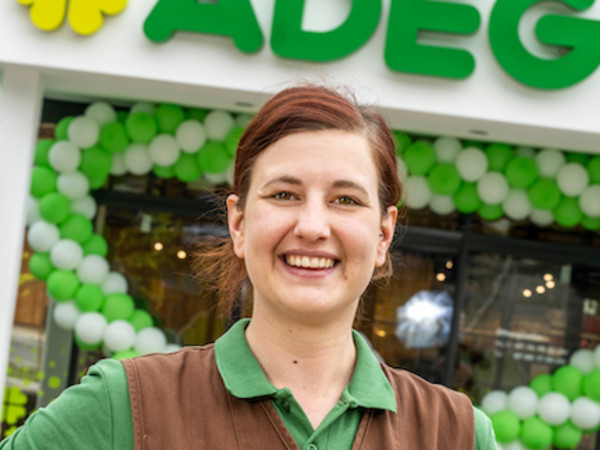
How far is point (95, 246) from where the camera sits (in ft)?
16.8

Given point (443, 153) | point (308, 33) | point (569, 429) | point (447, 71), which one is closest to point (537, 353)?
point (569, 429)

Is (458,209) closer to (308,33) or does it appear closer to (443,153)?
(443,153)

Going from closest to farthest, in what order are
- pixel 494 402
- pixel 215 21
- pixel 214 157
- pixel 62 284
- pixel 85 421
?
pixel 85 421
pixel 215 21
pixel 62 284
pixel 214 157
pixel 494 402

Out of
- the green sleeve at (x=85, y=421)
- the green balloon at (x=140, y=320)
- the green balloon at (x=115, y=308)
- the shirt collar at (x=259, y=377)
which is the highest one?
the shirt collar at (x=259, y=377)

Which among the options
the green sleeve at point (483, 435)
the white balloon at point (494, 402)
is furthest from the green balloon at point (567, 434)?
the green sleeve at point (483, 435)

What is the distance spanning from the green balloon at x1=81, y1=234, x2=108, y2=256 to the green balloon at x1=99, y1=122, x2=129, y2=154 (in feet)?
1.90

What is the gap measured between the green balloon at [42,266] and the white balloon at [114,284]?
0.35 meters

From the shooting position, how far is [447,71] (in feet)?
15.0

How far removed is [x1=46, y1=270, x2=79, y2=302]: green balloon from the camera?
4852 millimetres

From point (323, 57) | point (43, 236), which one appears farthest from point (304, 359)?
point (43, 236)

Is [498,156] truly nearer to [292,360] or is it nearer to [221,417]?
[292,360]

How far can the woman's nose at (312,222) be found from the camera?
1240 millimetres

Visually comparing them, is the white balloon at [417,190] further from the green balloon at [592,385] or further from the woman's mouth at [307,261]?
the woman's mouth at [307,261]

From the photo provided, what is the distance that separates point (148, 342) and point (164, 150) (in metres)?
1.22
